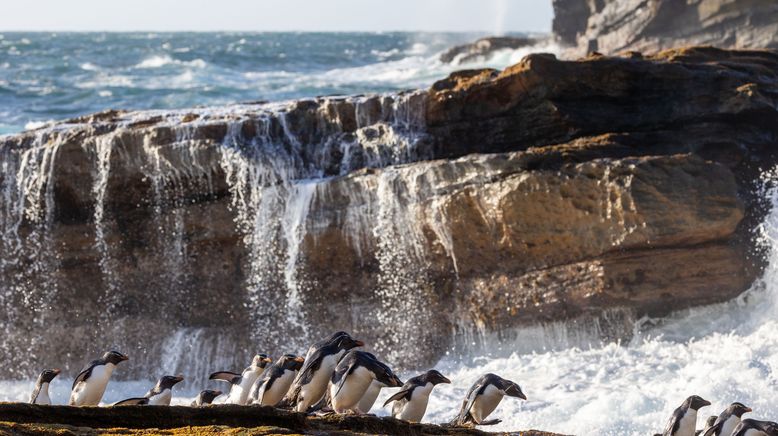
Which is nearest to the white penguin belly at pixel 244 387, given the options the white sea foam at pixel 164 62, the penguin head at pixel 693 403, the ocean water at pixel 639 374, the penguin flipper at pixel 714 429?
the ocean water at pixel 639 374

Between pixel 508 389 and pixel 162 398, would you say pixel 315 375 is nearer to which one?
pixel 508 389

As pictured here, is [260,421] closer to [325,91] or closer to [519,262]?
[519,262]

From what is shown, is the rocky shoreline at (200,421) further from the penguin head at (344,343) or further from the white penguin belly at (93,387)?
the white penguin belly at (93,387)

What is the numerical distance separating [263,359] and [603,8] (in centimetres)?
3786

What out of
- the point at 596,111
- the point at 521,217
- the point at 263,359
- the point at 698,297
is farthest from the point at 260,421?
the point at 596,111

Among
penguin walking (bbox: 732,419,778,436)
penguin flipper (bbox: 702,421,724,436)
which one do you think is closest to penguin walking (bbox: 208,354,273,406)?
penguin flipper (bbox: 702,421,724,436)

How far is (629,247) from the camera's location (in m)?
10.7

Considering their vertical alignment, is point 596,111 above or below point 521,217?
above

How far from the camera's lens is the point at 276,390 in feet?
24.4

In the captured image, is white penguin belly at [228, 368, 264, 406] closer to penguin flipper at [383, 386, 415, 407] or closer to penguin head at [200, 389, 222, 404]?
penguin head at [200, 389, 222, 404]

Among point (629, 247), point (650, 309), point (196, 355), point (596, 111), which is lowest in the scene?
point (196, 355)

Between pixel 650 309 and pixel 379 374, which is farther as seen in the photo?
pixel 650 309

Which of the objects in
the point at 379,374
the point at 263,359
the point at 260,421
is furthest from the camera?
the point at 263,359

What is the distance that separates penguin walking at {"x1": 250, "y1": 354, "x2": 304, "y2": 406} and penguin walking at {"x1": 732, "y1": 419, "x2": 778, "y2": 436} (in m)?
3.01
